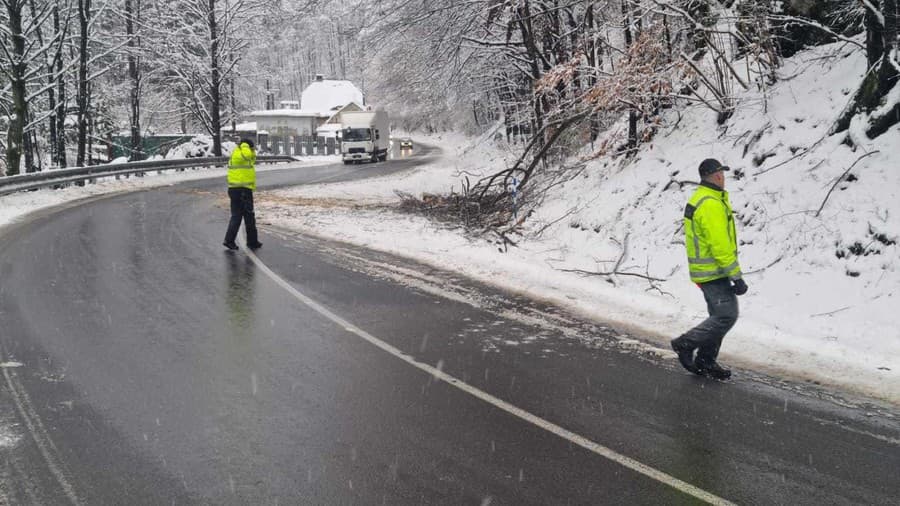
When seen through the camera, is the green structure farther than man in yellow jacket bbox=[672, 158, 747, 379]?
Yes

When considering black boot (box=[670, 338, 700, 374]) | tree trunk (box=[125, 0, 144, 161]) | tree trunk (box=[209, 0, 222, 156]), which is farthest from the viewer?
tree trunk (box=[209, 0, 222, 156])

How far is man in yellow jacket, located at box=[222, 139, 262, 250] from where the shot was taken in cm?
1240

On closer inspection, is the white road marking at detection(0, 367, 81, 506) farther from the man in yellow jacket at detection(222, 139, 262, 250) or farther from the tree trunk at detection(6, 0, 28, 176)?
the tree trunk at detection(6, 0, 28, 176)

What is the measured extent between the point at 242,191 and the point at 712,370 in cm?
903

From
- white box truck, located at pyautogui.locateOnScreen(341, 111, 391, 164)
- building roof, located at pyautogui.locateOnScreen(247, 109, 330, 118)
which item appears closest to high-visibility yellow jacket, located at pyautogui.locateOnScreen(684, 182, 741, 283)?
white box truck, located at pyautogui.locateOnScreen(341, 111, 391, 164)

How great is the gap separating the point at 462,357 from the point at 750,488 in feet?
9.61

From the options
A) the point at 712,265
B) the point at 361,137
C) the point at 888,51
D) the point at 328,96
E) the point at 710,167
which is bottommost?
the point at 712,265

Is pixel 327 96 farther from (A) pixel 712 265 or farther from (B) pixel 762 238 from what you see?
(A) pixel 712 265

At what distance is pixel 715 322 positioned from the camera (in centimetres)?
596

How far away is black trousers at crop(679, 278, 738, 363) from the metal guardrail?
1841 cm

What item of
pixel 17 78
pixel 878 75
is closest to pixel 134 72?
pixel 17 78

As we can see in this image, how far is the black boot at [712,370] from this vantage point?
5.98 meters

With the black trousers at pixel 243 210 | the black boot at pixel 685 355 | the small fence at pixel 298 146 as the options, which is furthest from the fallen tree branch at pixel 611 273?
the small fence at pixel 298 146

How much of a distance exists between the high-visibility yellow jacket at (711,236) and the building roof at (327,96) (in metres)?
97.3
